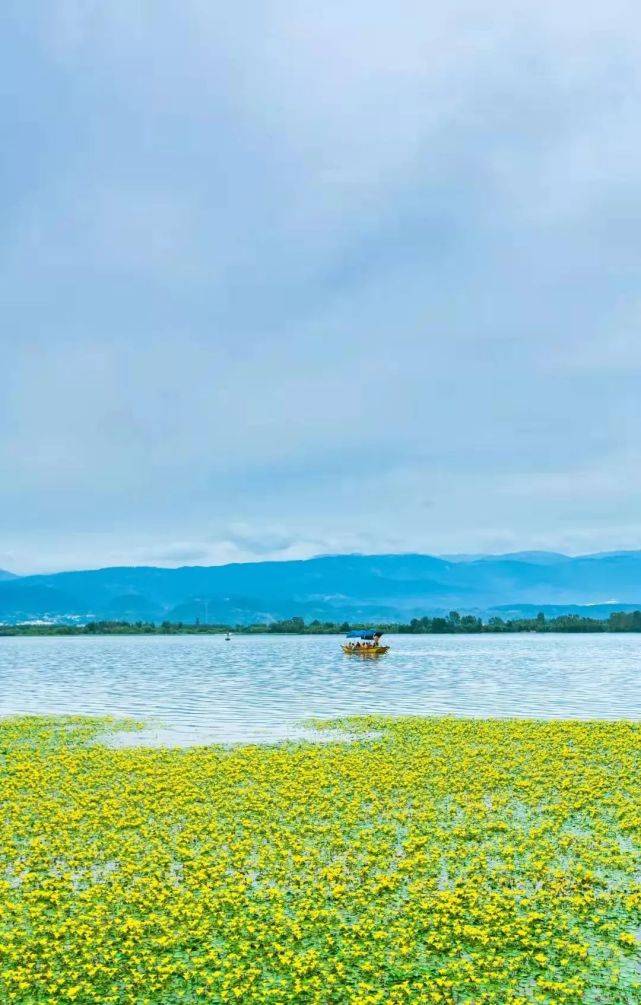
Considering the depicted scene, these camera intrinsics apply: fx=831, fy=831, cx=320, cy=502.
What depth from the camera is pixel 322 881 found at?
18.6 m

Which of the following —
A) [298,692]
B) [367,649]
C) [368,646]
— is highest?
[368,646]

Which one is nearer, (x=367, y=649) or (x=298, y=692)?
(x=298, y=692)

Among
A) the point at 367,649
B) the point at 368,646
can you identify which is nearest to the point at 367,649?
the point at 367,649

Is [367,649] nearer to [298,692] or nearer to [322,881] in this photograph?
[298,692]

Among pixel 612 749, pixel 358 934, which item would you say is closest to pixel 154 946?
pixel 358 934

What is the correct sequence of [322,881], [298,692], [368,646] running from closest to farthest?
[322,881], [298,692], [368,646]

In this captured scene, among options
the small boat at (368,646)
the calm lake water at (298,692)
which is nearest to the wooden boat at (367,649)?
the small boat at (368,646)

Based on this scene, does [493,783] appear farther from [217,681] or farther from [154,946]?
[217,681]

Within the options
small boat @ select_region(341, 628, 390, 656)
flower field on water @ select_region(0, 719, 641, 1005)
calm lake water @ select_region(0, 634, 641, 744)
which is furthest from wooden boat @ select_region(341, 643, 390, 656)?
flower field on water @ select_region(0, 719, 641, 1005)

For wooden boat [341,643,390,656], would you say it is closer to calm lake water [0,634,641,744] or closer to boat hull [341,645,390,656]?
boat hull [341,645,390,656]

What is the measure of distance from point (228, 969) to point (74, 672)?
3948 inches

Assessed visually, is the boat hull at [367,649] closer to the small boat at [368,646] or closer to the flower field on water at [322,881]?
the small boat at [368,646]

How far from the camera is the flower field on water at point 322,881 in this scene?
1395 centimetres

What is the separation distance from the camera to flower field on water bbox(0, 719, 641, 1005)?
1395 centimetres
